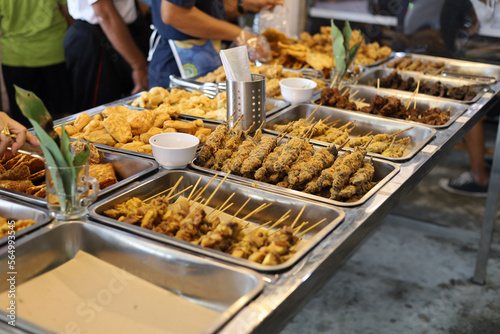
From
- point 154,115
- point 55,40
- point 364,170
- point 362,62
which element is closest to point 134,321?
point 364,170

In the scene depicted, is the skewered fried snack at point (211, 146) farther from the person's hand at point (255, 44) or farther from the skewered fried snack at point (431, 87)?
the person's hand at point (255, 44)

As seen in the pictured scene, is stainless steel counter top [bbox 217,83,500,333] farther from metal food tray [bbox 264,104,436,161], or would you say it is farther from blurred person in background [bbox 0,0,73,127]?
blurred person in background [bbox 0,0,73,127]

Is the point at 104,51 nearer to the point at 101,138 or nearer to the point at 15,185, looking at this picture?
the point at 101,138

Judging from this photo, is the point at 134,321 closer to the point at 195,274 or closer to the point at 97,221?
the point at 195,274

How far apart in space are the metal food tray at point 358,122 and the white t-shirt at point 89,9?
7.03 feet

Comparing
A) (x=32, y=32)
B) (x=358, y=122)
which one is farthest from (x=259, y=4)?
(x=32, y=32)

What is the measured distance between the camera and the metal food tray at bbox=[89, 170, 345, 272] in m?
1.52

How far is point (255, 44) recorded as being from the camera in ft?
12.0

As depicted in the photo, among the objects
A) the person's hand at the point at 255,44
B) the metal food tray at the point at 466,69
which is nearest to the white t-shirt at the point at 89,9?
the person's hand at the point at 255,44

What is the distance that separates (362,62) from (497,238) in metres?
1.70

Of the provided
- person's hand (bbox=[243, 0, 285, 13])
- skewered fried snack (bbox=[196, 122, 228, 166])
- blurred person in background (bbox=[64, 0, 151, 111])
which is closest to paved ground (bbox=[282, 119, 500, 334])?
skewered fried snack (bbox=[196, 122, 228, 166])

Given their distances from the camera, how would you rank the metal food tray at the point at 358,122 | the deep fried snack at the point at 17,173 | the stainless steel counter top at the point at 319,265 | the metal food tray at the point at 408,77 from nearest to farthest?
the stainless steel counter top at the point at 319,265 → the deep fried snack at the point at 17,173 → the metal food tray at the point at 358,122 → the metal food tray at the point at 408,77

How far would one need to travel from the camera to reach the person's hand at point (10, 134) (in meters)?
1.80

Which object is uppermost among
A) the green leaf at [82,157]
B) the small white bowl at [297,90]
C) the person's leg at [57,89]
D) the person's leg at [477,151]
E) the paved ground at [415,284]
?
the green leaf at [82,157]
